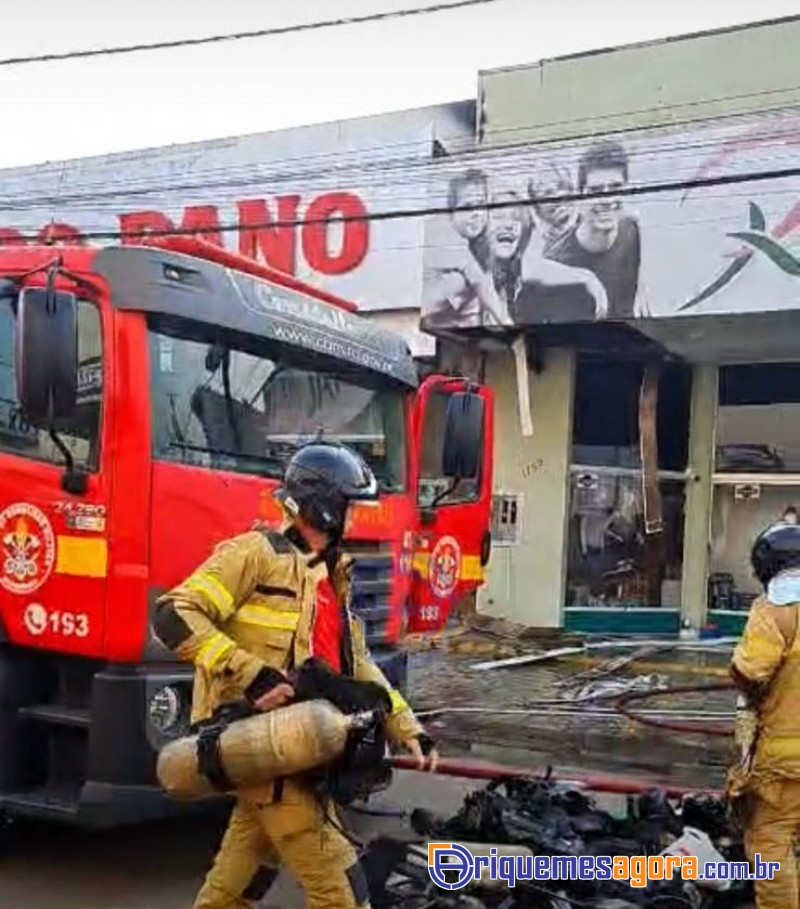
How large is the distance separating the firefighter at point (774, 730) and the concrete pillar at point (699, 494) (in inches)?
433

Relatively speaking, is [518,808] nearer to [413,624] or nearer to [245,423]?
[413,624]

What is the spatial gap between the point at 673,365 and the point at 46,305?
1169cm

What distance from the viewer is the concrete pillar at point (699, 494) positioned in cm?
1496

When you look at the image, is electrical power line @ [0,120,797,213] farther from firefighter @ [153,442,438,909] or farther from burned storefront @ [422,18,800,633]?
Result: firefighter @ [153,442,438,909]

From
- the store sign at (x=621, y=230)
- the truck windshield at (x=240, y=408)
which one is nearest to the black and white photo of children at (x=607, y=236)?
the store sign at (x=621, y=230)

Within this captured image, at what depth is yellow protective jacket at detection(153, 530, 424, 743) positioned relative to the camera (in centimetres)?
334

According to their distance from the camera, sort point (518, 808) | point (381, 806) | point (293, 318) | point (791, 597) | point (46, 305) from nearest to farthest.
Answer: point (791, 597), point (46, 305), point (518, 808), point (293, 318), point (381, 806)

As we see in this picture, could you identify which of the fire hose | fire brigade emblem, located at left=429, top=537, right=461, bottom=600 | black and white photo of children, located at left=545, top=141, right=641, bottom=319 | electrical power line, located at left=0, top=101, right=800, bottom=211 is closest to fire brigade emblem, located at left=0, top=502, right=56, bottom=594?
the fire hose

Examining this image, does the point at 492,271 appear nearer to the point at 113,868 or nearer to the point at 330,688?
the point at 113,868

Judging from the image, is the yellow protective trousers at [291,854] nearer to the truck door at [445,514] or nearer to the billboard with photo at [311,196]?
the truck door at [445,514]

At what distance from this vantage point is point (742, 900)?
4664 mm

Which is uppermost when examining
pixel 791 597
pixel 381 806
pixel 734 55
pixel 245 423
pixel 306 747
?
pixel 734 55

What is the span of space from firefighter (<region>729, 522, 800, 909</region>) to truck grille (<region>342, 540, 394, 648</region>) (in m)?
1.96

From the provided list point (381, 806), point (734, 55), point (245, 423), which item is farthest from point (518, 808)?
point (734, 55)
